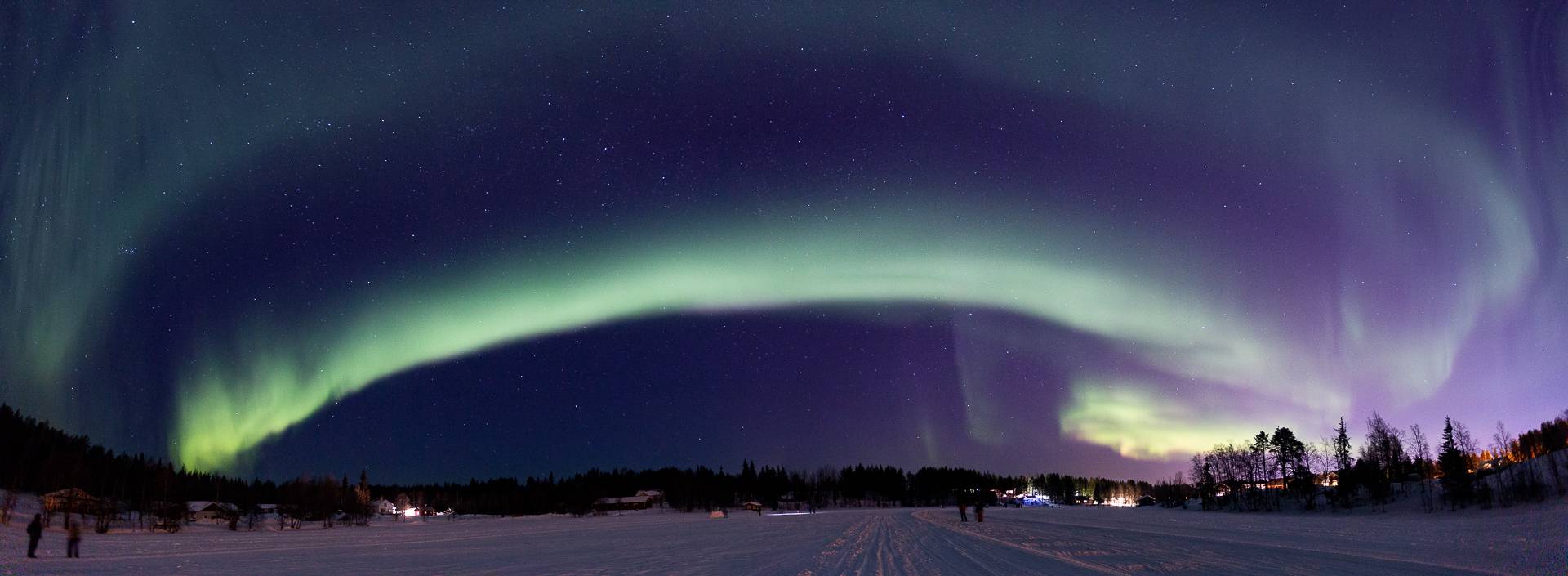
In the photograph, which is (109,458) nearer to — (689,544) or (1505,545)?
(689,544)

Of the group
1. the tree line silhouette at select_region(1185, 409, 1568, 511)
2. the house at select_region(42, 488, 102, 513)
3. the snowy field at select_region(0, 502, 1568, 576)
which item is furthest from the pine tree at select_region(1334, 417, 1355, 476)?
the house at select_region(42, 488, 102, 513)

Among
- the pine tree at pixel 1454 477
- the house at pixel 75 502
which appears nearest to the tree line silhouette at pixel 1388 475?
the pine tree at pixel 1454 477

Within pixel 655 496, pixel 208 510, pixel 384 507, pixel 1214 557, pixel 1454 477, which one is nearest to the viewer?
pixel 1214 557

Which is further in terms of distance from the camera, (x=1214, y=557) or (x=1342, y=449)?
(x=1342, y=449)

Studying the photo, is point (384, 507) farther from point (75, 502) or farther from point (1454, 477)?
point (1454, 477)

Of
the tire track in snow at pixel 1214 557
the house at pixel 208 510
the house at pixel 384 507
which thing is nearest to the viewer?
the tire track in snow at pixel 1214 557

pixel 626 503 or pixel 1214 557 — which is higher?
pixel 1214 557

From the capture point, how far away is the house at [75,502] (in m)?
85.5

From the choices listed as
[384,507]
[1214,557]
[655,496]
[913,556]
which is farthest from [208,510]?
[1214,557]

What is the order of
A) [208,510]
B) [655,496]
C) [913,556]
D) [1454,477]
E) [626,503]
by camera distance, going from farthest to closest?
[655,496] < [626,503] < [208,510] < [1454,477] < [913,556]

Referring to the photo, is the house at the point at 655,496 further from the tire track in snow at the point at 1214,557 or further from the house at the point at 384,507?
the tire track in snow at the point at 1214,557

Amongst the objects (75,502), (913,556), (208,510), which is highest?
(913,556)

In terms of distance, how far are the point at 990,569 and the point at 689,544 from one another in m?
17.6

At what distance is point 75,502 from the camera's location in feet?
277
